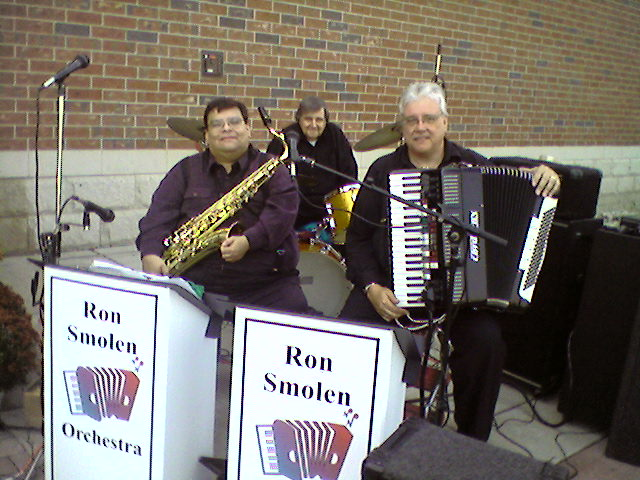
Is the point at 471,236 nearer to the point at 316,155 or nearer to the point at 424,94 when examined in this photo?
the point at 424,94

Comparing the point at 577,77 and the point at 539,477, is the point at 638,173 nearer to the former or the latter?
the point at 577,77

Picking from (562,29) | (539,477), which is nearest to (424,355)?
(539,477)

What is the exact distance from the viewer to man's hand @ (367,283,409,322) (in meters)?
2.73

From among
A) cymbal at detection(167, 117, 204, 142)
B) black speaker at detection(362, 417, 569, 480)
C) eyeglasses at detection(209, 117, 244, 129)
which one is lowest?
black speaker at detection(362, 417, 569, 480)

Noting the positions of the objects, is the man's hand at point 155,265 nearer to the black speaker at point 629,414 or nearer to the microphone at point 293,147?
the microphone at point 293,147

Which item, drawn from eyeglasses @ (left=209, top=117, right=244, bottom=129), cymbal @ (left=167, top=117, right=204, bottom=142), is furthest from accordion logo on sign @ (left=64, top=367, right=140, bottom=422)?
cymbal @ (left=167, top=117, right=204, bottom=142)

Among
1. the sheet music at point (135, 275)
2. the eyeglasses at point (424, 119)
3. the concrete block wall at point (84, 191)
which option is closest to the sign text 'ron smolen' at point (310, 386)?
the sheet music at point (135, 275)

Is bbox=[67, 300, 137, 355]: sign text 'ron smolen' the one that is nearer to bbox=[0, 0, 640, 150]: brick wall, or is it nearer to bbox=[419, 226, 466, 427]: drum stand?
bbox=[419, 226, 466, 427]: drum stand

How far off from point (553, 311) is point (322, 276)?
141 cm

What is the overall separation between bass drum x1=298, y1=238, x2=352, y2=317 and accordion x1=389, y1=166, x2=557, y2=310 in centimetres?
143

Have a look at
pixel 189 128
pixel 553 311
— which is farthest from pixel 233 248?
pixel 553 311

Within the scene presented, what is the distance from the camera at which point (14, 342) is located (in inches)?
116

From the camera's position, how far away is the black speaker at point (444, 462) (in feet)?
5.65

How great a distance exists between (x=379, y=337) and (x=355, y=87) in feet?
13.6
